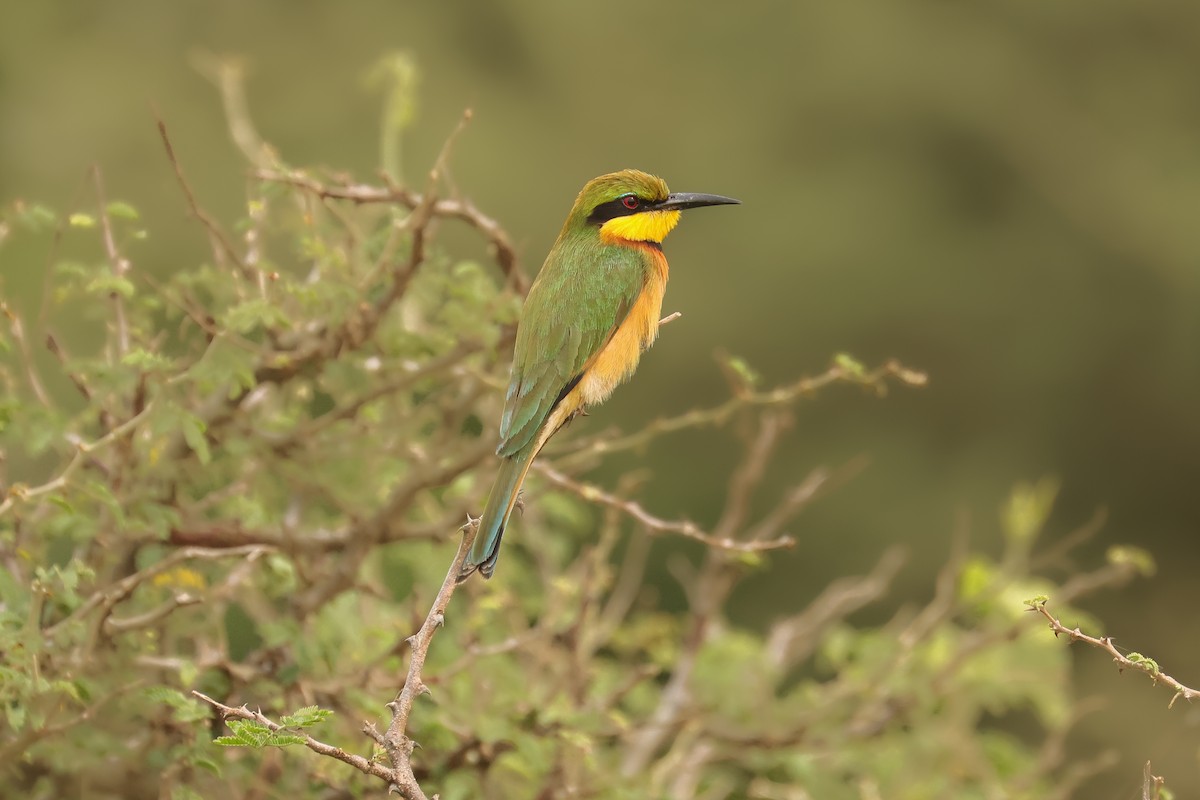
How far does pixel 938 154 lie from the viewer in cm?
1379

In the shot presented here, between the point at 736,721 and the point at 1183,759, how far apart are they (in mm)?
5942

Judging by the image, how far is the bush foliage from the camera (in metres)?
2.06

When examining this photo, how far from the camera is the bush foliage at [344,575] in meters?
2.06

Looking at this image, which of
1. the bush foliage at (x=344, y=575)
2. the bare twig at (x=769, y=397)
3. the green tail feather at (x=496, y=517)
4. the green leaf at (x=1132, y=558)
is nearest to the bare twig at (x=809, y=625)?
the bush foliage at (x=344, y=575)

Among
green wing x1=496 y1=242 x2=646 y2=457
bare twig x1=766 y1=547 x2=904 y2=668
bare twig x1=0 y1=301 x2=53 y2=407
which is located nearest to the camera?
bare twig x1=0 y1=301 x2=53 y2=407

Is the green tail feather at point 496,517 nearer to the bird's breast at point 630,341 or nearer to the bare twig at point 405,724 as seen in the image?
the bare twig at point 405,724

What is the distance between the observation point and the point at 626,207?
272 cm

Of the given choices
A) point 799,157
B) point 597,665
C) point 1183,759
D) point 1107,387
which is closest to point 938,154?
point 799,157

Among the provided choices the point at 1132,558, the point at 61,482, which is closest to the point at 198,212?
the point at 61,482

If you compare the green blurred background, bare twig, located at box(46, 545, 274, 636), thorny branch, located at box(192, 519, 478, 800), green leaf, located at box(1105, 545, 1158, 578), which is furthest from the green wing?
the green blurred background

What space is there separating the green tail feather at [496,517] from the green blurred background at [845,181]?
7.26 meters

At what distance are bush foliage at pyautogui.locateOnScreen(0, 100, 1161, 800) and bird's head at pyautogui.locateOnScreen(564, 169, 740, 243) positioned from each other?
0.27 m

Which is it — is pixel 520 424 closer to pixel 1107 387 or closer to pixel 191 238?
pixel 191 238

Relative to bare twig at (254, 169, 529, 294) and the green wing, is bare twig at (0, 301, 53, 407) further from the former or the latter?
the green wing
